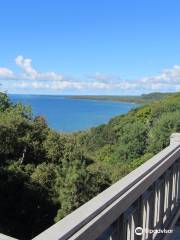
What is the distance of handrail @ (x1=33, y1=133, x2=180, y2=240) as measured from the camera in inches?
54.2

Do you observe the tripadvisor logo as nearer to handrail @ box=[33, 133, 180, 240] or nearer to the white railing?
the white railing

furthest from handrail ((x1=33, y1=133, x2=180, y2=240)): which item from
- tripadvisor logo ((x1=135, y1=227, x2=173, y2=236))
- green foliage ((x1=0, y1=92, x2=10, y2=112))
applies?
green foliage ((x1=0, y1=92, x2=10, y2=112))

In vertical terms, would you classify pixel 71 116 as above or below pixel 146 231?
below

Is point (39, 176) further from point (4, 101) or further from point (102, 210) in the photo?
point (102, 210)

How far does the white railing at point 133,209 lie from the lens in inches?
57.8

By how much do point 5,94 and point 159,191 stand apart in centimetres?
3613

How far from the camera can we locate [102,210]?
5.51 feet

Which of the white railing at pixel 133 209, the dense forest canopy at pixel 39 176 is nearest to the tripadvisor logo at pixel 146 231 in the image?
the white railing at pixel 133 209

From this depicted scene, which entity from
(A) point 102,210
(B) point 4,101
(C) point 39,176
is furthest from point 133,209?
(B) point 4,101

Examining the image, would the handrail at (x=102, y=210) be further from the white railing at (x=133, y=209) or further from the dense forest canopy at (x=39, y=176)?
the dense forest canopy at (x=39, y=176)

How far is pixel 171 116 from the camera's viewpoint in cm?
3844

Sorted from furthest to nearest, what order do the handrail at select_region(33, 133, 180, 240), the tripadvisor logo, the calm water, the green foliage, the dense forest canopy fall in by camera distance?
the calm water → the green foliage → the dense forest canopy → the tripadvisor logo → the handrail at select_region(33, 133, 180, 240)

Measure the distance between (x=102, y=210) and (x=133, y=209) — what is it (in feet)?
2.12

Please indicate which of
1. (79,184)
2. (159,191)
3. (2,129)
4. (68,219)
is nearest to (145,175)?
(159,191)
